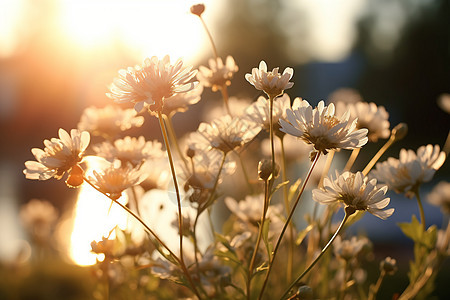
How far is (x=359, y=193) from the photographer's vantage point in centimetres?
65

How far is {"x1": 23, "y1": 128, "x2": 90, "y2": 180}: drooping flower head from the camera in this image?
69 centimetres

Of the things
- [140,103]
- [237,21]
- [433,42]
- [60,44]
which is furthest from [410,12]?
[140,103]

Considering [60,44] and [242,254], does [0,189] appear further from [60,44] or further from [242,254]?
[242,254]

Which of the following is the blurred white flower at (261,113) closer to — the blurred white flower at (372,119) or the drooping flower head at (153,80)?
the drooping flower head at (153,80)

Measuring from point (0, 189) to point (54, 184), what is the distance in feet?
4.25

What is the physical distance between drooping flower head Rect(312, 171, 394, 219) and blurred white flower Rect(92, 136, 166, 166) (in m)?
0.31

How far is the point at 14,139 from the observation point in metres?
12.9

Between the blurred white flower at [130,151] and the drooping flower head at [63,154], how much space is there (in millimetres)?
128

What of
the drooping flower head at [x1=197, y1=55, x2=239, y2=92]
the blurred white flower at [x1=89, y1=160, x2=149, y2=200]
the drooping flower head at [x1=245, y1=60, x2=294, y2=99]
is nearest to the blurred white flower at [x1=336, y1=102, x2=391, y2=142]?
the drooping flower head at [x1=197, y1=55, x2=239, y2=92]

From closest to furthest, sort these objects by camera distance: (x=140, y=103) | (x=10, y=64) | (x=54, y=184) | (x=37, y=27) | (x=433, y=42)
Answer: (x=140, y=103)
(x=54, y=184)
(x=433, y=42)
(x=37, y=27)
(x=10, y=64)

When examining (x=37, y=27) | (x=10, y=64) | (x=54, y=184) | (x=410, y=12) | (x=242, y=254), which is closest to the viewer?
(x=242, y=254)

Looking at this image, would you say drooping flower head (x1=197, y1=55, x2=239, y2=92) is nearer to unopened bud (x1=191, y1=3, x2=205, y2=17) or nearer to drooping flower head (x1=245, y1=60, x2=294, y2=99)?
unopened bud (x1=191, y1=3, x2=205, y2=17)

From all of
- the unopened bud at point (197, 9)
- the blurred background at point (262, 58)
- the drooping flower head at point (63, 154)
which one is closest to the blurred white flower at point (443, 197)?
the unopened bud at point (197, 9)

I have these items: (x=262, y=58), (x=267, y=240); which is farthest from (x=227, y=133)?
(x=262, y=58)
